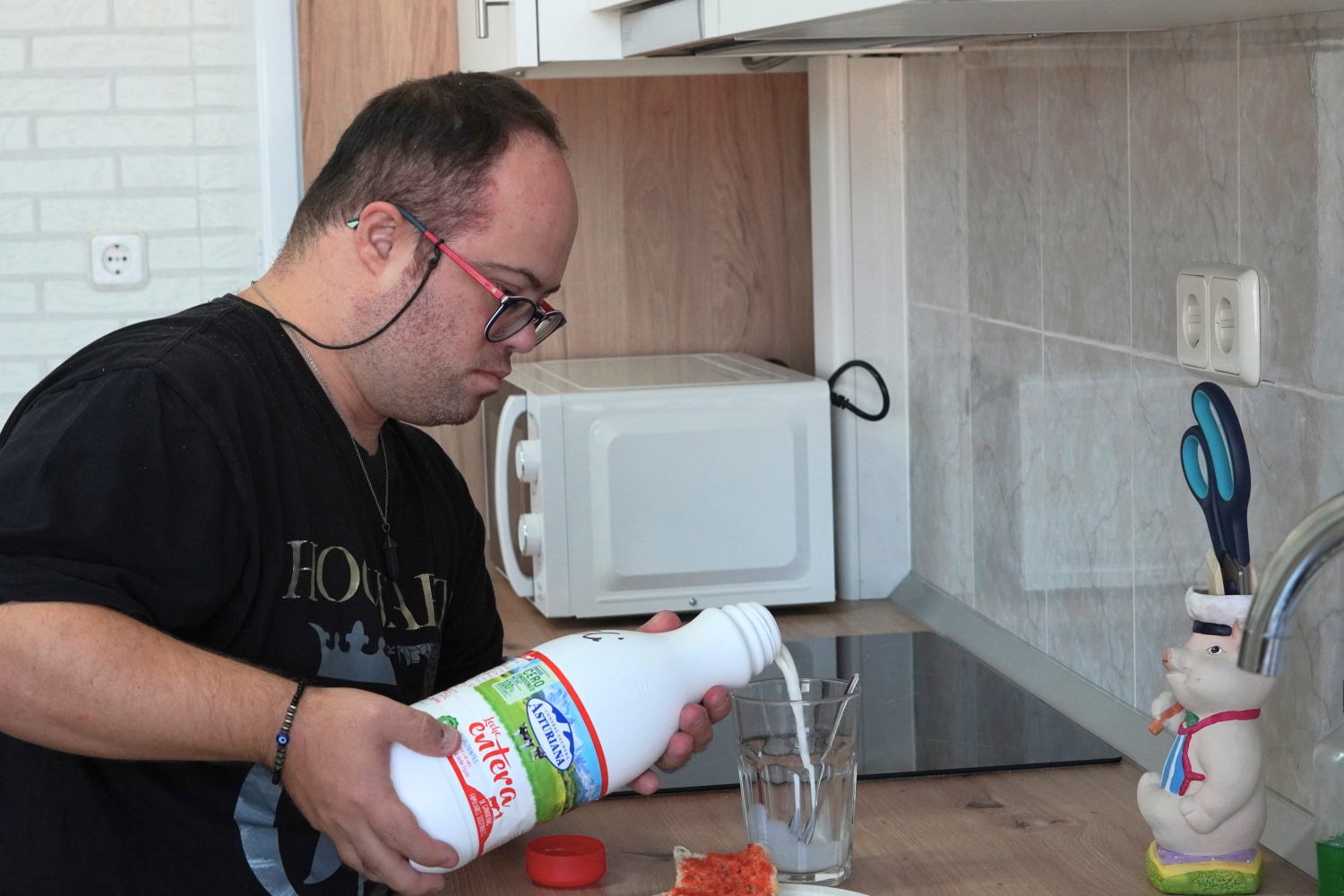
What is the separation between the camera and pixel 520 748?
88cm

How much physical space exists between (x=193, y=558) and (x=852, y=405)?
1134 millimetres

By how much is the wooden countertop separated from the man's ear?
1.45 ft

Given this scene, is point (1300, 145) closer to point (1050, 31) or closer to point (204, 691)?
point (1050, 31)

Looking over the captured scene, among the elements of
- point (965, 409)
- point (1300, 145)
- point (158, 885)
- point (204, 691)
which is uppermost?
point (1300, 145)

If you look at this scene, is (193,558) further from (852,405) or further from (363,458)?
(852,405)

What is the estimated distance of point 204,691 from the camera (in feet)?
2.87

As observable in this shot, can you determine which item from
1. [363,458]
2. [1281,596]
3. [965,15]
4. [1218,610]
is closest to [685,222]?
[363,458]

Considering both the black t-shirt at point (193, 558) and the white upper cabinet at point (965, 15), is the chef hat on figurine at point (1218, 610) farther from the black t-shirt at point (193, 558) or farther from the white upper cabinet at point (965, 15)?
the black t-shirt at point (193, 558)

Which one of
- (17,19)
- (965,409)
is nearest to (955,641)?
(965,409)

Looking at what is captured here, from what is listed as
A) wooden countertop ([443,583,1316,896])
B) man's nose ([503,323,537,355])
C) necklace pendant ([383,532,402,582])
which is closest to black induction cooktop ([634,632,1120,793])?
wooden countertop ([443,583,1316,896])

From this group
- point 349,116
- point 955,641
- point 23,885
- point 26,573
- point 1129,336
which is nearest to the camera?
point 26,573

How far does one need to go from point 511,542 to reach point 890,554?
49 cm

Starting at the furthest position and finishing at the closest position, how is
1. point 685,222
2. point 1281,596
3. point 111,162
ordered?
point 111,162 → point 685,222 → point 1281,596

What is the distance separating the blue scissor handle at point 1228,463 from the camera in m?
0.97
